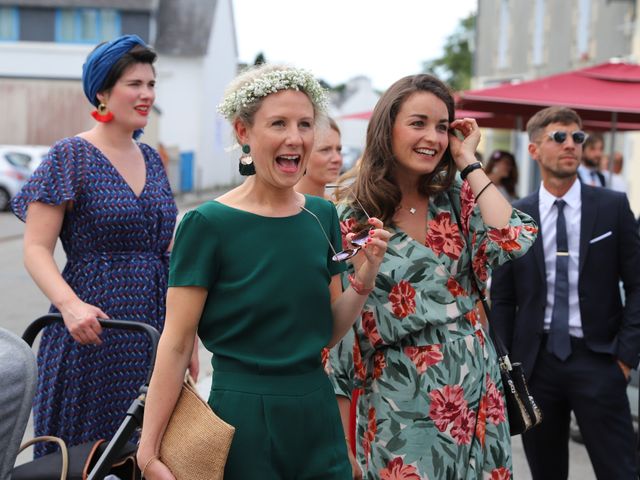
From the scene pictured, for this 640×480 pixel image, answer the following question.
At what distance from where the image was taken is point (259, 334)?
272 centimetres

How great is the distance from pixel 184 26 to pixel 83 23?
4.85 metres

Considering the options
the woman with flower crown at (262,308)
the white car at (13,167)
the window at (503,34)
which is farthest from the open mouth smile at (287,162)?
the window at (503,34)

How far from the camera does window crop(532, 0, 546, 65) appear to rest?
27766 millimetres

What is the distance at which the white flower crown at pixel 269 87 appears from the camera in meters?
2.78

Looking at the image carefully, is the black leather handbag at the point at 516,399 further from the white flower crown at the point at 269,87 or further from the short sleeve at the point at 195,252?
the short sleeve at the point at 195,252

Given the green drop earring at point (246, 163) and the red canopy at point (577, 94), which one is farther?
the red canopy at point (577, 94)

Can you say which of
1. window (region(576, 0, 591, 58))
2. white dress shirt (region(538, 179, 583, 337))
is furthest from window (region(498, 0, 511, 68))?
white dress shirt (region(538, 179, 583, 337))

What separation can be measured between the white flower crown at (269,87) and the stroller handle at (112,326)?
2.79 ft

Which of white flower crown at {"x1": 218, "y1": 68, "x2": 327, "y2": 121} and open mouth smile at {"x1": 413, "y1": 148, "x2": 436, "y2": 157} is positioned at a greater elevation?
white flower crown at {"x1": 218, "y1": 68, "x2": 327, "y2": 121}

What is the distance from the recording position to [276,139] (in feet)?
9.05

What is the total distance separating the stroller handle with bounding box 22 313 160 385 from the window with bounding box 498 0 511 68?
2907cm

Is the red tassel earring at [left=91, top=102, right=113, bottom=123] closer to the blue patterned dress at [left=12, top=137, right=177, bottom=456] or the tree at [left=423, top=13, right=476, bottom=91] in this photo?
the blue patterned dress at [left=12, top=137, right=177, bottom=456]

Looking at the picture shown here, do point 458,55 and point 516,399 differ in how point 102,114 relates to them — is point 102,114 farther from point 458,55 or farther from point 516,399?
point 458,55

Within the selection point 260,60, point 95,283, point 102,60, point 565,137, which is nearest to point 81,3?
point 565,137
